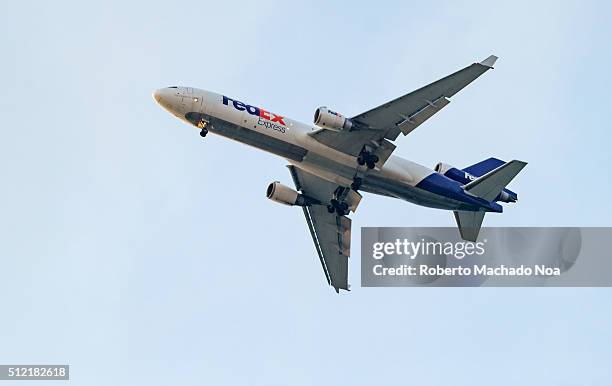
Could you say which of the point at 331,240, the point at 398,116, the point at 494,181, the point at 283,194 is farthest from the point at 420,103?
the point at 331,240

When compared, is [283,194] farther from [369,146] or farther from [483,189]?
[483,189]

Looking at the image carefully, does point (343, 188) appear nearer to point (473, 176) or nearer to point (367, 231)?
point (367, 231)

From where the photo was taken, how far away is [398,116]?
62.3 m

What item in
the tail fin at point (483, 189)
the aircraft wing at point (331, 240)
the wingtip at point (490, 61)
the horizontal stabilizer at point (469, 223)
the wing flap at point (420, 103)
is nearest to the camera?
the wingtip at point (490, 61)

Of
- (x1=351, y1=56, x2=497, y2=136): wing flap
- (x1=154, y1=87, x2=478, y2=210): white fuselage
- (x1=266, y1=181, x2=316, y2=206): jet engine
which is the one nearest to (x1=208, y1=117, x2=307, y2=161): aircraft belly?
(x1=154, y1=87, x2=478, y2=210): white fuselage

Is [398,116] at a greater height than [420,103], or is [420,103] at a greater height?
[420,103]

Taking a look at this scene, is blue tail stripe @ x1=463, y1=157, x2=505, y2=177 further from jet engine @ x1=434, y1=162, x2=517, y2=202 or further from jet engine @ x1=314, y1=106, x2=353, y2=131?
jet engine @ x1=314, y1=106, x2=353, y2=131

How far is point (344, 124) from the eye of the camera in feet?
204

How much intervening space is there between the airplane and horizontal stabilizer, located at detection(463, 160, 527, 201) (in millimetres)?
59

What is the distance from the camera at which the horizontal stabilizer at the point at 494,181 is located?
6334 cm

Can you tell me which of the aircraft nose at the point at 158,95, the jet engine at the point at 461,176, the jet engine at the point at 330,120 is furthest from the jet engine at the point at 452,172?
the aircraft nose at the point at 158,95

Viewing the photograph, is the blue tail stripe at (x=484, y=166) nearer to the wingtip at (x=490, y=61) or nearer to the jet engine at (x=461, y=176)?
the jet engine at (x=461, y=176)

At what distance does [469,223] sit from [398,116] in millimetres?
10404

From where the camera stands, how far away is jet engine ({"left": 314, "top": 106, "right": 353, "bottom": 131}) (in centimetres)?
6184
